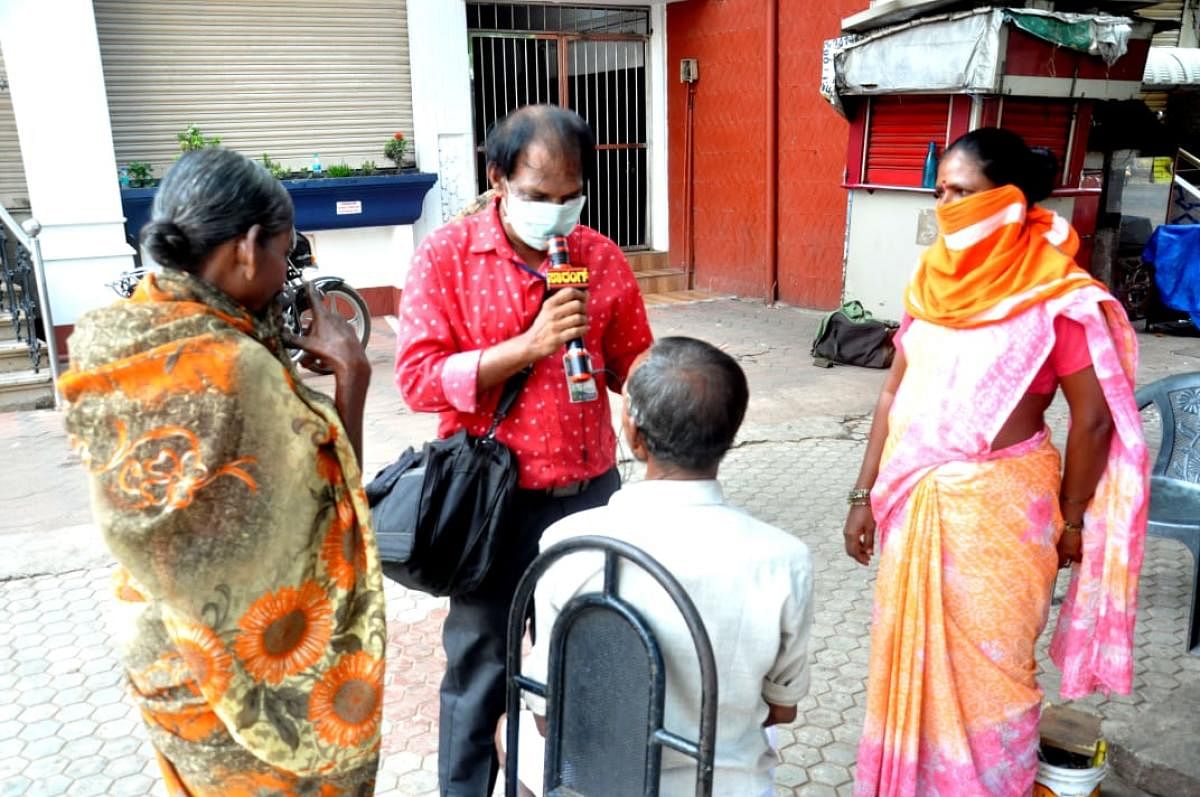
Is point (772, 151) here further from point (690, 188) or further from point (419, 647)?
point (419, 647)

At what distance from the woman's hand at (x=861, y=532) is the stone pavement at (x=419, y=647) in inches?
26.5

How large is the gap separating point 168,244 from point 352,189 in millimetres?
7201

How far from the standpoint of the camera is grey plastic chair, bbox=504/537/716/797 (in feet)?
4.41

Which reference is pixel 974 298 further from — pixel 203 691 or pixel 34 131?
pixel 34 131

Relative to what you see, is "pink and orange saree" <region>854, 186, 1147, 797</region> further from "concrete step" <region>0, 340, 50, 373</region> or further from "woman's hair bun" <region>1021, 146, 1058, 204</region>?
"concrete step" <region>0, 340, 50, 373</region>

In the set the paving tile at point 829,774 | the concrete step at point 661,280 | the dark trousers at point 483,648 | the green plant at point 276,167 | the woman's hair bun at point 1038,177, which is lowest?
the paving tile at point 829,774

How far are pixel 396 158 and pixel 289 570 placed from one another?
761 centimetres

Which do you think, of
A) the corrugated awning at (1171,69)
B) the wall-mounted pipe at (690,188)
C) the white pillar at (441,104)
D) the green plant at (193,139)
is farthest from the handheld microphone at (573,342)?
the corrugated awning at (1171,69)

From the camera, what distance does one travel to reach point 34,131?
684cm

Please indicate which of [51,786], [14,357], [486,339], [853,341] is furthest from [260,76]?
[486,339]

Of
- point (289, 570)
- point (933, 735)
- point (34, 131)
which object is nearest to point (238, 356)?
point (289, 570)

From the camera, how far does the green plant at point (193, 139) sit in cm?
775

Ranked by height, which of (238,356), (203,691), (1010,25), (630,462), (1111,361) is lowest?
(630,462)

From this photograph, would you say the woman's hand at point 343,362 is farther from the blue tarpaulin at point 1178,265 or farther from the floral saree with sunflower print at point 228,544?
the blue tarpaulin at point 1178,265
